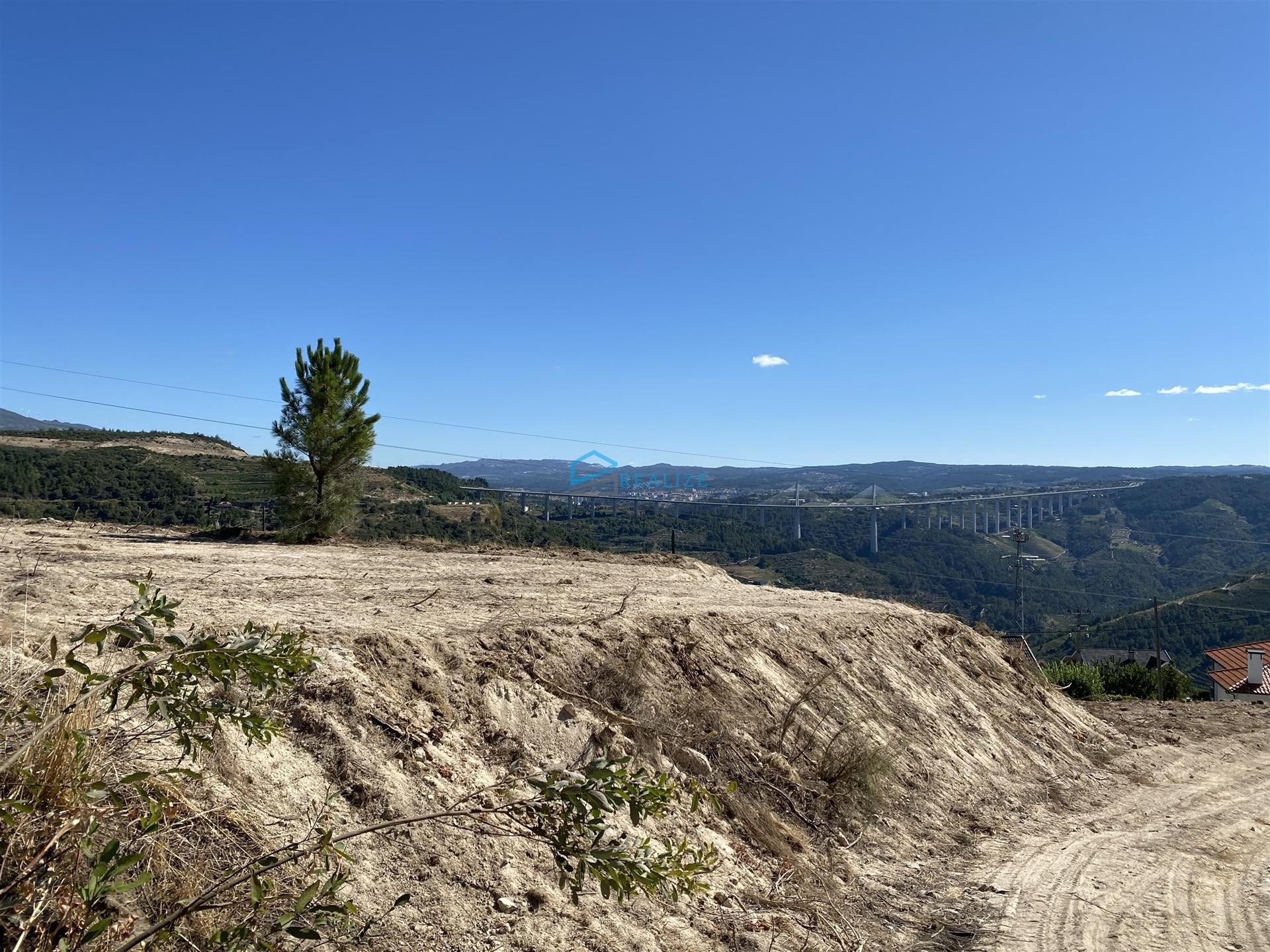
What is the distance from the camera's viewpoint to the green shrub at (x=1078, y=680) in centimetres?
2584

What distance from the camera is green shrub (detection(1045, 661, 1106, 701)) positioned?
25.8 metres

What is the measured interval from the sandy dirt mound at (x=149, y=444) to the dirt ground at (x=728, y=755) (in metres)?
34.3

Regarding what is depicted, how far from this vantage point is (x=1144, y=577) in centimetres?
10344

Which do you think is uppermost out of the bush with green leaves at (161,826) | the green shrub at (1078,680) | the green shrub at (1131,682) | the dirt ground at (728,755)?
the bush with green leaves at (161,826)

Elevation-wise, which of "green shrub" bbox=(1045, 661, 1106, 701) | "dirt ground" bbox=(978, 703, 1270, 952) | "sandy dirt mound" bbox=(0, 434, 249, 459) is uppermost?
"sandy dirt mound" bbox=(0, 434, 249, 459)

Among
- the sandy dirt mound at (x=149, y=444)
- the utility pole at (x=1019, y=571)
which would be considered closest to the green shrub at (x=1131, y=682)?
the utility pole at (x=1019, y=571)

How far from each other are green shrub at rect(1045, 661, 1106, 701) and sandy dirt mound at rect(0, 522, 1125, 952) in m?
9.91

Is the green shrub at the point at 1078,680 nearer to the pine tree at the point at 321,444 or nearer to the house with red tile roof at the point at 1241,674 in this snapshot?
the house with red tile roof at the point at 1241,674

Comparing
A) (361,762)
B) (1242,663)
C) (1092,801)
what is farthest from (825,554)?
(361,762)

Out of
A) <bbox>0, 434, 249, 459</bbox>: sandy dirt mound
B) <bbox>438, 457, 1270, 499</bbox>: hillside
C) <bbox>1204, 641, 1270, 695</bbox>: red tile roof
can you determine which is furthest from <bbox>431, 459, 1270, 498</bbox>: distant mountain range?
<bbox>1204, 641, 1270, 695</bbox>: red tile roof

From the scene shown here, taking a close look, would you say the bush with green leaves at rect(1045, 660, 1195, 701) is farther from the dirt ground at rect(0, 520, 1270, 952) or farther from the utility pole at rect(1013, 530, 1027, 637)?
the dirt ground at rect(0, 520, 1270, 952)

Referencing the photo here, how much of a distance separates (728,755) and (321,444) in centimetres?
1701

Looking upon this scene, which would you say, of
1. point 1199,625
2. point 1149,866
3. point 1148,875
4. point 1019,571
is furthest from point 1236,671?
point 1199,625

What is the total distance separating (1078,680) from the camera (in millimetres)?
26734
